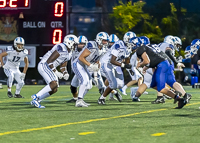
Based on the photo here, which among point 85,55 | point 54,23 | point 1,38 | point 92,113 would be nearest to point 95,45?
point 85,55

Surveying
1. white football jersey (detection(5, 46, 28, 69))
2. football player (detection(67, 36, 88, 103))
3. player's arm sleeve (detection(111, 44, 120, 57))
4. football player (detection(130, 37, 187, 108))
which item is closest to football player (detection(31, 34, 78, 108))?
player's arm sleeve (detection(111, 44, 120, 57))

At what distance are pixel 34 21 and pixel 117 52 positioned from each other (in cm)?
1331

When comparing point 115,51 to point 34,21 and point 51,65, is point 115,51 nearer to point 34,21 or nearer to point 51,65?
point 51,65

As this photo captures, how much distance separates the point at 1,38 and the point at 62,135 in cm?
1972

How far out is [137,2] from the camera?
27.3 meters

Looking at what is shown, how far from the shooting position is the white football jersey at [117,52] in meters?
12.9

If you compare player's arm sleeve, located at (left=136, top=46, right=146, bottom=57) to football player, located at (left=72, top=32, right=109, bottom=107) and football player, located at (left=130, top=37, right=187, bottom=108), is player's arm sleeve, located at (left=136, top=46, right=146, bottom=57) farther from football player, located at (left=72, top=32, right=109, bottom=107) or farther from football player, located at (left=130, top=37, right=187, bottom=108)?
football player, located at (left=72, top=32, right=109, bottom=107)

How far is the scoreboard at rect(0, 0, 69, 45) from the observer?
24547 mm

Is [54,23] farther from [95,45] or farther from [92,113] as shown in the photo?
[92,113]

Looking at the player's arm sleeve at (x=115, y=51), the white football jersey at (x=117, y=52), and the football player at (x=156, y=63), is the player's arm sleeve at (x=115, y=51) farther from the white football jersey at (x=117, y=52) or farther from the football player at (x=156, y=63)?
the football player at (x=156, y=63)

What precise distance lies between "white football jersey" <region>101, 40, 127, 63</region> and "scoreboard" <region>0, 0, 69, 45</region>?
11.0m

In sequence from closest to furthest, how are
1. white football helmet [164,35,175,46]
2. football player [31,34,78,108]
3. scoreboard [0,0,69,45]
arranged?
football player [31,34,78,108]
white football helmet [164,35,175,46]
scoreboard [0,0,69,45]

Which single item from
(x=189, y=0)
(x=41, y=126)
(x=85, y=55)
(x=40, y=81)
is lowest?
(x=40, y=81)

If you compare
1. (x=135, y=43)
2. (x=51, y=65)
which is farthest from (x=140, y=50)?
(x=51, y=65)
